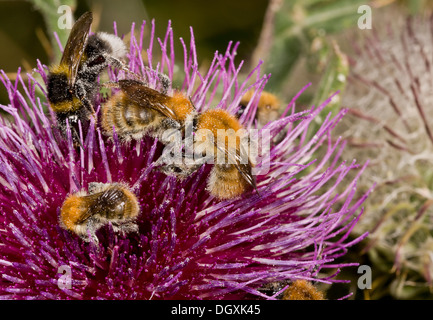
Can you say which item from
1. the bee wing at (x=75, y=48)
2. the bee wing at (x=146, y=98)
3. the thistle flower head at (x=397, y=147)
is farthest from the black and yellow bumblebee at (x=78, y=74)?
the thistle flower head at (x=397, y=147)

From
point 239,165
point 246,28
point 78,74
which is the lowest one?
point 239,165

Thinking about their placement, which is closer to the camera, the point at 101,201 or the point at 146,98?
the point at 101,201

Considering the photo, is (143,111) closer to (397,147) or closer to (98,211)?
(98,211)

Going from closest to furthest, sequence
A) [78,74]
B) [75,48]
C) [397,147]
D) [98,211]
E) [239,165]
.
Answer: [98,211] → [239,165] → [75,48] → [78,74] → [397,147]

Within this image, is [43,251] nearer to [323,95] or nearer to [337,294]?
[337,294]

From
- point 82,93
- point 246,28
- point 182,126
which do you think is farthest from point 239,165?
point 246,28

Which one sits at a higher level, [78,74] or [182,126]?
[78,74]

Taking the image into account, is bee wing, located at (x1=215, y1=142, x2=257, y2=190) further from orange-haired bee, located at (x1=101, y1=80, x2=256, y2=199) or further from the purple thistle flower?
the purple thistle flower
